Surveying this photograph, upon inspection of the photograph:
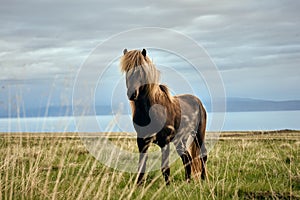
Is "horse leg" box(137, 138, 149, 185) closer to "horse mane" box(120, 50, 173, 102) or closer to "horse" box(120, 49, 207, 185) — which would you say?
"horse" box(120, 49, 207, 185)

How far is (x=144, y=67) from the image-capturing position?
655cm

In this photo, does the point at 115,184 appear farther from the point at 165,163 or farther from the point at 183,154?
the point at 183,154

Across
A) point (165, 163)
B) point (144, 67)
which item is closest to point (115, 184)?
point (165, 163)

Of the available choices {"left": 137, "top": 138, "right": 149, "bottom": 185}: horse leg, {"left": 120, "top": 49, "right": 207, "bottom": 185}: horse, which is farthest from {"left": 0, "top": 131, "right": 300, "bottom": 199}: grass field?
{"left": 120, "top": 49, "right": 207, "bottom": 185}: horse

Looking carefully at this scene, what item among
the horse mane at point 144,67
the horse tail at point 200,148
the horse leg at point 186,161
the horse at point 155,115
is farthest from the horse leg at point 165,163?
the horse mane at point 144,67

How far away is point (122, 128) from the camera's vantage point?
576 cm

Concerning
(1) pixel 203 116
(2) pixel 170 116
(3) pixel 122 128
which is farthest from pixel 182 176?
(3) pixel 122 128

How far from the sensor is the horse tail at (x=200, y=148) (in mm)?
7772

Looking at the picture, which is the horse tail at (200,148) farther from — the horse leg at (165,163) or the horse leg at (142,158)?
the horse leg at (142,158)

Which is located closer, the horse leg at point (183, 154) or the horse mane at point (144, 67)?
the horse mane at point (144, 67)

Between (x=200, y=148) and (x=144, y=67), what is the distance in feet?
9.55

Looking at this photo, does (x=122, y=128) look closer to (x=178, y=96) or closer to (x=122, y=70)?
(x=122, y=70)

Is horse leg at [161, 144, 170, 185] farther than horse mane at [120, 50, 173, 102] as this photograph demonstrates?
Yes

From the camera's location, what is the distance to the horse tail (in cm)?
777
